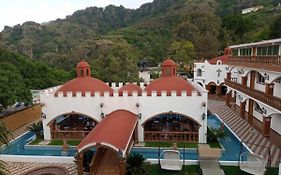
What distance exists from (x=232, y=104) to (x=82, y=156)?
23.1 m

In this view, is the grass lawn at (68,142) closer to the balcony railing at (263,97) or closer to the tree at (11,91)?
the tree at (11,91)

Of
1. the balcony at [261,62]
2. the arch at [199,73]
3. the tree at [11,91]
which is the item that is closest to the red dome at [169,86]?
the balcony at [261,62]

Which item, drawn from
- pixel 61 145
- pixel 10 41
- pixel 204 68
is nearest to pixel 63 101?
pixel 61 145

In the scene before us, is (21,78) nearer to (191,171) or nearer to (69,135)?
(69,135)

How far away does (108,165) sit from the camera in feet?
51.1

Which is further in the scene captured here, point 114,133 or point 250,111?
point 250,111

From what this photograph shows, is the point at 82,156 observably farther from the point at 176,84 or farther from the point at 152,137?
the point at 176,84

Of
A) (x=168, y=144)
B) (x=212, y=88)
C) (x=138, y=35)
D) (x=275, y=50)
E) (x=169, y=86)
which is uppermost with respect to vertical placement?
(x=138, y=35)

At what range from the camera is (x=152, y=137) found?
2047 cm

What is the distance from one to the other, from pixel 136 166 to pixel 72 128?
8.87 m

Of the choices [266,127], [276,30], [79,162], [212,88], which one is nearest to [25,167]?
[79,162]

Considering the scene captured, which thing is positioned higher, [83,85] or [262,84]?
[83,85]

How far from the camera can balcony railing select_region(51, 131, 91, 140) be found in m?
20.8

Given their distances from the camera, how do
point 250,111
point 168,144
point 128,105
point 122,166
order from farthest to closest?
point 250,111, point 128,105, point 168,144, point 122,166
